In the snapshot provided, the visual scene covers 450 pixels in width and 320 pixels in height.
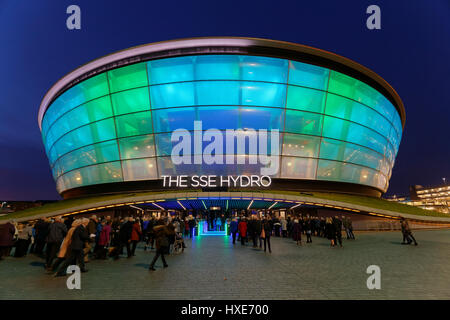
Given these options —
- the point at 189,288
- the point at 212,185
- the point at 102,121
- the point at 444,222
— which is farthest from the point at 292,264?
the point at 444,222

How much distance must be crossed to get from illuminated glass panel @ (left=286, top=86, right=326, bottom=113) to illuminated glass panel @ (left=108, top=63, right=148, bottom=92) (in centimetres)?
1812

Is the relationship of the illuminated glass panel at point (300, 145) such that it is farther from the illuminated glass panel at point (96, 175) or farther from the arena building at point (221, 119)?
the illuminated glass panel at point (96, 175)

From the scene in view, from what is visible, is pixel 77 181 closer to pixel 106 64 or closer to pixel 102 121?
pixel 102 121

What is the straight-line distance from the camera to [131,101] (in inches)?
1204

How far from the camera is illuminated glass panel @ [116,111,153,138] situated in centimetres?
3010

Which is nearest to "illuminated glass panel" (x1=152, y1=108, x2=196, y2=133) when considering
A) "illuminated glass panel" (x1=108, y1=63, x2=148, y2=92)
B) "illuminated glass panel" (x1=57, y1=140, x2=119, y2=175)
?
"illuminated glass panel" (x1=108, y1=63, x2=148, y2=92)

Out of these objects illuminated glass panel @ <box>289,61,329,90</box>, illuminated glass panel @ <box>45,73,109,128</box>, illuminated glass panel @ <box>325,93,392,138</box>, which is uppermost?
illuminated glass panel @ <box>289,61,329,90</box>

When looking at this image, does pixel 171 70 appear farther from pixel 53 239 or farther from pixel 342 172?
pixel 342 172

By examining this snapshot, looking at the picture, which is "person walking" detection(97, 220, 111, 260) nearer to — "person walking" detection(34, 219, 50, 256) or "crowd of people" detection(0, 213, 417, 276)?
"crowd of people" detection(0, 213, 417, 276)

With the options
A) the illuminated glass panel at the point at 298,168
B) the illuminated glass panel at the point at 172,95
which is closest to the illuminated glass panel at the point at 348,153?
the illuminated glass panel at the point at 298,168

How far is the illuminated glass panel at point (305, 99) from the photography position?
30078 millimetres

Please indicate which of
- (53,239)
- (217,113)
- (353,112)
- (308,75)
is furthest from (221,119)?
(53,239)
